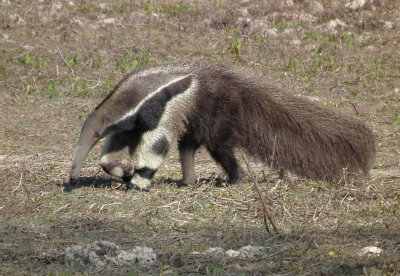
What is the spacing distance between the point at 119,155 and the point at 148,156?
0.48 meters

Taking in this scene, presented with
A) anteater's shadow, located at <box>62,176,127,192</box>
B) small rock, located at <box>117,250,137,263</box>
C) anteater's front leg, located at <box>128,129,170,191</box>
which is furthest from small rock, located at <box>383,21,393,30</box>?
small rock, located at <box>117,250,137,263</box>

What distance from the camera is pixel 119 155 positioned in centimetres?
784

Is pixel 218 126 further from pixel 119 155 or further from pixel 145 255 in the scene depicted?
pixel 145 255

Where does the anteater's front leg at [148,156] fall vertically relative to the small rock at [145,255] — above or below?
below

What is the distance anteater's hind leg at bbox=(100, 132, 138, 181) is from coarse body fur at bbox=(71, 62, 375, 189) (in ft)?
0.04

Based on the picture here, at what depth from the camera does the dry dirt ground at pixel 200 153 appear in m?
5.38

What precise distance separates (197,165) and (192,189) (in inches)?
73.9

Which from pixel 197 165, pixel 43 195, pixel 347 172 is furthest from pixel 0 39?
pixel 347 172

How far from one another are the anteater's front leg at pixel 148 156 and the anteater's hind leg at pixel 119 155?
17cm

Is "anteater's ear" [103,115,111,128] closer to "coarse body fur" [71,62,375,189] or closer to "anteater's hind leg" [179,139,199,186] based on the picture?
"coarse body fur" [71,62,375,189]

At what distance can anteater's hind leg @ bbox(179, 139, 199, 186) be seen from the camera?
26.0 feet

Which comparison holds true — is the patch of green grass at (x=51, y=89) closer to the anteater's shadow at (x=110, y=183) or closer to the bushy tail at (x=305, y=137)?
the anteater's shadow at (x=110, y=183)

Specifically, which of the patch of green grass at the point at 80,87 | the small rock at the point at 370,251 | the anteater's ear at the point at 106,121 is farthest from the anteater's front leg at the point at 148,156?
the patch of green grass at the point at 80,87

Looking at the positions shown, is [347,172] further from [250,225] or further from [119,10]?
[119,10]
